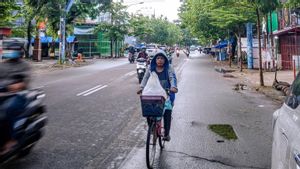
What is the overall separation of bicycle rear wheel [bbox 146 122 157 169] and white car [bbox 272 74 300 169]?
2484mm

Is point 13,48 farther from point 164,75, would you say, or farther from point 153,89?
point 164,75

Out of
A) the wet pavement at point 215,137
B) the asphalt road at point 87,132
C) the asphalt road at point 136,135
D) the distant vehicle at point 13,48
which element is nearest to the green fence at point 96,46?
the asphalt road at point 87,132

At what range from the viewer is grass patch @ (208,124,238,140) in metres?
8.20

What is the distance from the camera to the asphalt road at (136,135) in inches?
249

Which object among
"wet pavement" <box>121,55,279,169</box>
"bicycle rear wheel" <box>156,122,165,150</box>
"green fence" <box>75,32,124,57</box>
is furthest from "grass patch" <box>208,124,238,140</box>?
"green fence" <box>75,32,124,57</box>

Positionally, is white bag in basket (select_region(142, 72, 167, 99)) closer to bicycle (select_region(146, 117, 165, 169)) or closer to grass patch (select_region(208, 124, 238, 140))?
bicycle (select_region(146, 117, 165, 169))

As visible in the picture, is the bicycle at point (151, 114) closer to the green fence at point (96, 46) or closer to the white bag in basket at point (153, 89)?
the white bag in basket at point (153, 89)

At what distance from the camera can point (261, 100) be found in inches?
544

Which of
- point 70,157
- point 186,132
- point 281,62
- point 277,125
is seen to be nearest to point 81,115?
point 186,132

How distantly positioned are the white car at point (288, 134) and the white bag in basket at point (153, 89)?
255 centimetres

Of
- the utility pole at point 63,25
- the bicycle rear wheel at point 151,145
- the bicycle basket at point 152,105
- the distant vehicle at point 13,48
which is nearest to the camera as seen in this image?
the bicycle rear wheel at point 151,145

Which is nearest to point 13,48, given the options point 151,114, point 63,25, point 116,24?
point 151,114

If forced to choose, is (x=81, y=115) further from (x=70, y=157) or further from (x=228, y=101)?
(x=228, y=101)

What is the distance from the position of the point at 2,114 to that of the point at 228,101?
9042mm
